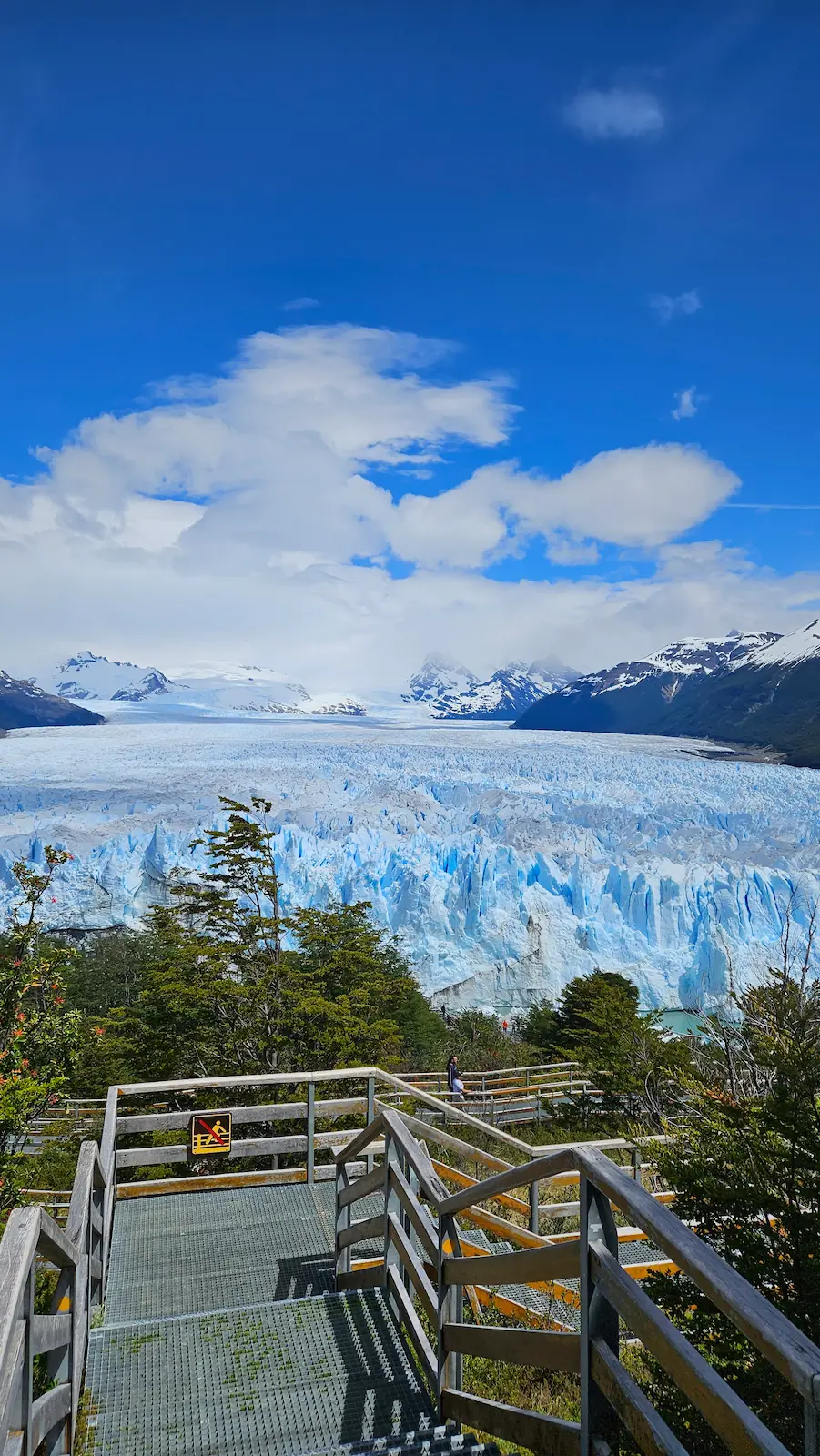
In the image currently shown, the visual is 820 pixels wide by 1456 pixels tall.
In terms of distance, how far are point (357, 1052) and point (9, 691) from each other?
107464 mm

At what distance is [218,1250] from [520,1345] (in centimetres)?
296

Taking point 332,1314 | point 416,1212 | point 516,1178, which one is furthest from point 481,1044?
point 516,1178

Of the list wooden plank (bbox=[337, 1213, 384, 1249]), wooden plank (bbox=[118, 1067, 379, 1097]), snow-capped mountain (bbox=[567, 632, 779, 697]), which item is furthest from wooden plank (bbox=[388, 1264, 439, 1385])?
snow-capped mountain (bbox=[567, 632, 779, 697])

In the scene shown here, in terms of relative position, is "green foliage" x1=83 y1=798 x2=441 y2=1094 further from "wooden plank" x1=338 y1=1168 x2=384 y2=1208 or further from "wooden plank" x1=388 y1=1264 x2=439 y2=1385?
"wooden plank" x1=388 y1=1264 x2=439 y2=1385

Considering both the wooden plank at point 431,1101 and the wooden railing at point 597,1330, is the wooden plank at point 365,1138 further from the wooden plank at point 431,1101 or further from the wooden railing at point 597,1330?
the wooden plank at point 431,1101

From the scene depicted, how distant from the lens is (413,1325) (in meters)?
3.53

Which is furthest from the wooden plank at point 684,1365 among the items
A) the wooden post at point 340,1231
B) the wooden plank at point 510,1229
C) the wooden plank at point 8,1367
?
the wooden plank at point 510,1229

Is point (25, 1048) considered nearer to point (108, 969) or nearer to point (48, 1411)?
point (48, 1411)

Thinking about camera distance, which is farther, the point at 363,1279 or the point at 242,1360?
the point at 363,1279

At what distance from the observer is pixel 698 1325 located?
4.22 meters

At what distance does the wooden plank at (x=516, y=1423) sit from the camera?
2279 millimetres

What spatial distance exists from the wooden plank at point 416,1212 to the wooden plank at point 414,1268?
0.08 meters

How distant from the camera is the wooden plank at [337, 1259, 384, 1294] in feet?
13.4

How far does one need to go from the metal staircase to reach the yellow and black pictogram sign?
0.27 ft
